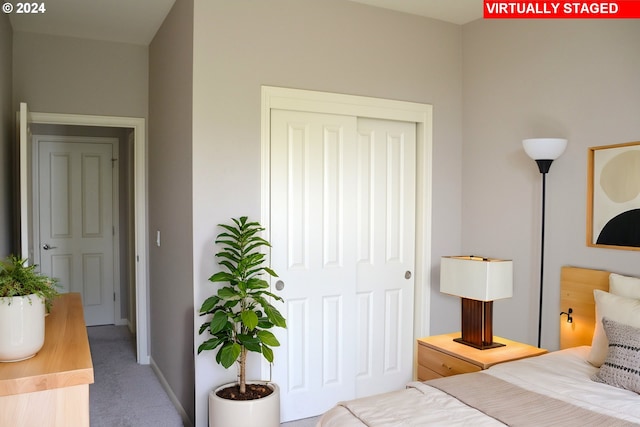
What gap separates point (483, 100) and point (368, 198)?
Result: 41.2 inches

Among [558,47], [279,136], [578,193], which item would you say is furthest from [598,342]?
[279,136]

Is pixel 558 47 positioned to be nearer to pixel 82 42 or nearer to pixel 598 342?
pixel 598 342

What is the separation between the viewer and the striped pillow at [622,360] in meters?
2.14

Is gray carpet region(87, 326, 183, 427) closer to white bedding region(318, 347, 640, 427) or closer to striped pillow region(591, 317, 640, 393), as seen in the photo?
white bedding region(318, 347, 640, 427)

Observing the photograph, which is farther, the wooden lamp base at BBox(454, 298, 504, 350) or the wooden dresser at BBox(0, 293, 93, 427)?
the wooden lamp base at BBox(454, 298, 504, 350)

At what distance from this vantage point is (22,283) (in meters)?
1.74

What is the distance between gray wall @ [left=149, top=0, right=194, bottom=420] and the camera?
10.3 ft

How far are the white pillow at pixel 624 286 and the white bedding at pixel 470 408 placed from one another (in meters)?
0.40

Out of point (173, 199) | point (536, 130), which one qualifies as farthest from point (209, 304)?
point (536, 130)

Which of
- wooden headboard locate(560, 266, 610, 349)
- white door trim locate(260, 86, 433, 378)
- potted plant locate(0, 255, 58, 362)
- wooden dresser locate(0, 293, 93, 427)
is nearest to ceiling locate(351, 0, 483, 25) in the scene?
white door trim locate(260, 86, 433, 378)

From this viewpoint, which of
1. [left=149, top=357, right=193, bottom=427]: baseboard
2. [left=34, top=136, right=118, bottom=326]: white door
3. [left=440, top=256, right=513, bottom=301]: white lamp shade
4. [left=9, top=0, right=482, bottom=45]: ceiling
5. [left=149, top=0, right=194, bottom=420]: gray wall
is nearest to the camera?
[left=440, top=256, right=513, bottom=301]: white lamp shade

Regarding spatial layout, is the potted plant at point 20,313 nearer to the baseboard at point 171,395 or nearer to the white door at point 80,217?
the baseboard at point 171,395

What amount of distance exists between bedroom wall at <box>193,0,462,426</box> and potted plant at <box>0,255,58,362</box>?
1.28 metres

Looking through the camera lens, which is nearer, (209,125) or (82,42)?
(209,125)
